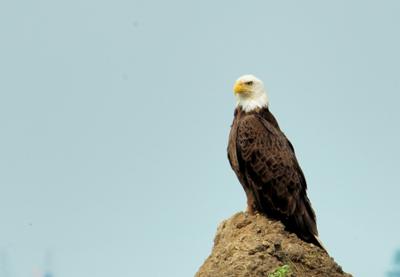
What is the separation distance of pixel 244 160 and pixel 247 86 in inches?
41.2

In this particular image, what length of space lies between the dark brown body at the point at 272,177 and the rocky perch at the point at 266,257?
Result: 692 millimetres

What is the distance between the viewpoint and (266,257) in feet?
34.1

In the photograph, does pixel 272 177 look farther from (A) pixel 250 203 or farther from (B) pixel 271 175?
(A) pixel 250 203

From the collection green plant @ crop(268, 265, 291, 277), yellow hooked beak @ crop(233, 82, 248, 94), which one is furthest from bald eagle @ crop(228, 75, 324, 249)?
green plant @ crop(268, 265, 291, 277)

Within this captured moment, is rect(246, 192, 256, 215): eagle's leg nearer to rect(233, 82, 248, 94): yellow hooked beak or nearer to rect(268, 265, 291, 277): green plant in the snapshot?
rect(233, 82, 248, 94): yellow hooked beak

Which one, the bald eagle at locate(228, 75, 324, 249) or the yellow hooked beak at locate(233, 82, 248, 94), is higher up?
the yellow hooked beak at locate(233, 82, 248, 94)

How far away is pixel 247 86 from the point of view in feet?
41.4

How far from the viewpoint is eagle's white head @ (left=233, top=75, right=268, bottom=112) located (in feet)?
41.4

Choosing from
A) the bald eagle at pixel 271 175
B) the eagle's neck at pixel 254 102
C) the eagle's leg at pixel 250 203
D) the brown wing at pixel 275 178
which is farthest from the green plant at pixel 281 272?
the eagle's neck at pixel 254 102

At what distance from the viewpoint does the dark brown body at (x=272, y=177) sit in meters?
12.0

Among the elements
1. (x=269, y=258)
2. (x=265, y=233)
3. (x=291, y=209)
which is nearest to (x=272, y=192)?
(x=291, y=209)

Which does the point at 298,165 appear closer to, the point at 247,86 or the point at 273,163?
the point at 273,163

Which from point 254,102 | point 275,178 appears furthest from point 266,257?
point 254,102

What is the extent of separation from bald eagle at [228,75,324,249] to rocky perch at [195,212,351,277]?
0.69 m
